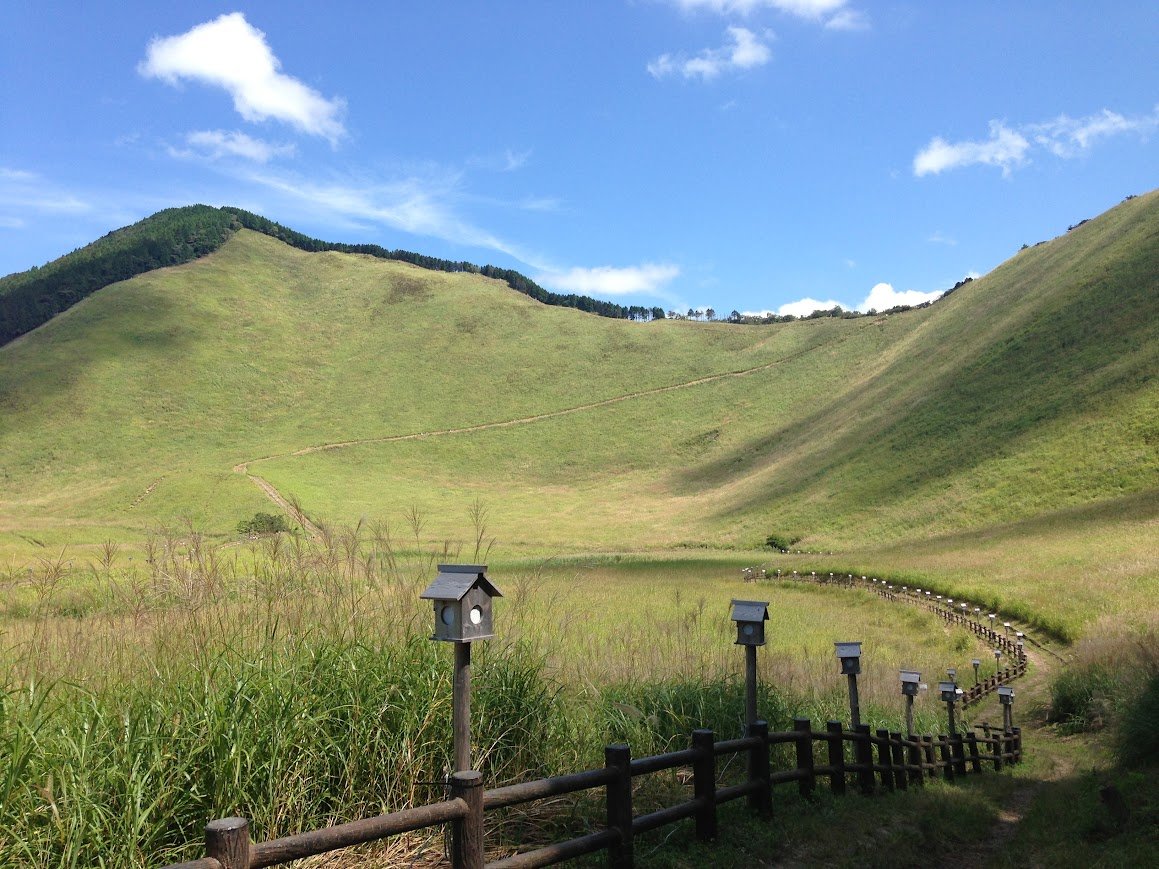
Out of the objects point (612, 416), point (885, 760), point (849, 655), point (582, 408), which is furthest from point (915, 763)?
point (582, 408)

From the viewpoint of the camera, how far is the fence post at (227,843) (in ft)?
10.1

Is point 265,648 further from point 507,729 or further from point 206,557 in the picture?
point 507,729

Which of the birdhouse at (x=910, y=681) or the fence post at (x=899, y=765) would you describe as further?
the birdhouse at (x=910, y=681)

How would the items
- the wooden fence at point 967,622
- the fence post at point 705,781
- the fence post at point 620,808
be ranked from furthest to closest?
the wooden fence at point 967,622, the fence post at point 705,781, the fence post at point 620,808

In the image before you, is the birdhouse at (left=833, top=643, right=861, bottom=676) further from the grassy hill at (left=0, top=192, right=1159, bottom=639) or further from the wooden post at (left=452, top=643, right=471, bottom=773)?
the grassy hill at (left=0, top=192, right=1159, bottom=639)

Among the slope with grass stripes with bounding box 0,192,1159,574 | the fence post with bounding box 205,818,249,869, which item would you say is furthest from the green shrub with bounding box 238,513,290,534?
the fence post with bounding box 205,818,249,869

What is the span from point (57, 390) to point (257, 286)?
47.3 metres

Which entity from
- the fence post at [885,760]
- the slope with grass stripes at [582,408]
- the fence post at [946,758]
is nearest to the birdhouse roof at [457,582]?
the fence post at [885,760]

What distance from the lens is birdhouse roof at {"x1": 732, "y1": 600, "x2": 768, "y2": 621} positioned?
7293mm

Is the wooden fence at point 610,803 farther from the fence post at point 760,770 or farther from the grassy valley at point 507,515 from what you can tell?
the grassy valley at point 507,515

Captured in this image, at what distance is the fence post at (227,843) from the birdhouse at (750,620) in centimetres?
491

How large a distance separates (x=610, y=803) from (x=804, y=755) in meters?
3.15

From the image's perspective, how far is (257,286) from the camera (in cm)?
12888

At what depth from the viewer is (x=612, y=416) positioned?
94188mm
